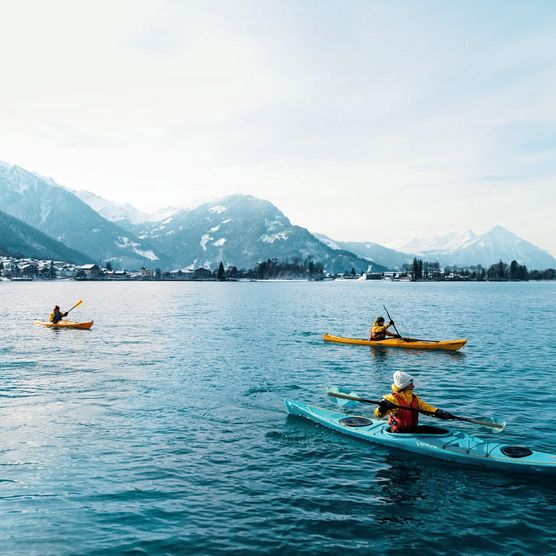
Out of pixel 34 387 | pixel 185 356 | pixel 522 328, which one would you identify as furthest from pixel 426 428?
pixel 522 328

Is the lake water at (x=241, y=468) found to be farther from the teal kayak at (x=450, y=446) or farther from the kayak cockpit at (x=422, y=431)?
the kayak cockpit at (x=422, y=431)

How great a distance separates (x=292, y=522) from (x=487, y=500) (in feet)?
19.1

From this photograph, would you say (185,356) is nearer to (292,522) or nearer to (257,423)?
(257,423)

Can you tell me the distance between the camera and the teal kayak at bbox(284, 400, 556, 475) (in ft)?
52.0

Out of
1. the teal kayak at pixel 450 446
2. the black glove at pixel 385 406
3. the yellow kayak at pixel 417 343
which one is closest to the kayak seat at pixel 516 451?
the teal kayak at pixel 450 446

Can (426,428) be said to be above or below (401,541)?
above

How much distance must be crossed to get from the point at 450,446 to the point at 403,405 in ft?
6.72

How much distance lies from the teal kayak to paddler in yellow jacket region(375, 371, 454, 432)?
369 millimetres

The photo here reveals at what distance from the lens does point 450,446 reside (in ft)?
56.2

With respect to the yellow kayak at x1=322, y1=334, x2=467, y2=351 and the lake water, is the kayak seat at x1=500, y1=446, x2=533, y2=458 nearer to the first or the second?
the lake water

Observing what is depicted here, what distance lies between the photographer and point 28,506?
13750 mm

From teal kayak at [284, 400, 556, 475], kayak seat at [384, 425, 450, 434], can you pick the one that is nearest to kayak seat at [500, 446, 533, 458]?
teal kayak at [284, 400, 556, 475]

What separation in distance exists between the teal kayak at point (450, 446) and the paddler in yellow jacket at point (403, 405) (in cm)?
37

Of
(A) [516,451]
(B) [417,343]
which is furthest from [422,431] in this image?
(B) [417,343]
